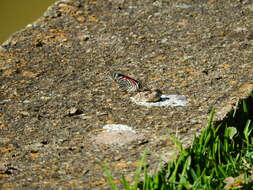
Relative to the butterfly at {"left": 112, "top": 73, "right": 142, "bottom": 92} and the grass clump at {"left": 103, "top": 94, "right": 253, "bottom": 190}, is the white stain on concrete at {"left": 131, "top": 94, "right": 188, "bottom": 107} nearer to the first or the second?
the butterfly at {"left": 112, "top": 73, "right": 142, "bottom": 92}

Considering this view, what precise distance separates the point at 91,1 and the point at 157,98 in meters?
1.45

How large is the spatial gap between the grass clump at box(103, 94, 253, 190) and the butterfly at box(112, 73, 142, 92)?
57cm

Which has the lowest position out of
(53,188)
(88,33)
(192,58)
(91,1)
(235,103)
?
(53,188)

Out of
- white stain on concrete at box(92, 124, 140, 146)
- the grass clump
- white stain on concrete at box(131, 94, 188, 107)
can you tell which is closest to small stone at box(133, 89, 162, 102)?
white stain on concrete at box(131, 94, 188, 107)

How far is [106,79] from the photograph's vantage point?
128 inches

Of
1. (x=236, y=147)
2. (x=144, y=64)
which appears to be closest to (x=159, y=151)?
(x=236, y=147)

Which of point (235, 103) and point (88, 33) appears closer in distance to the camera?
point (235, 103)

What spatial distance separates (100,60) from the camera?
345 cm

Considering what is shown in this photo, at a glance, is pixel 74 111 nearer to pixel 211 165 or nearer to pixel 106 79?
pixel 106 79

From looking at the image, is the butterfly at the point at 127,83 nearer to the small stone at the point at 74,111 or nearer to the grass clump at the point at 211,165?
the small stone at the point at 74,111

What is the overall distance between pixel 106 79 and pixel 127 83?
0.14 metres

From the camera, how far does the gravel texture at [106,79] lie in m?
2.54

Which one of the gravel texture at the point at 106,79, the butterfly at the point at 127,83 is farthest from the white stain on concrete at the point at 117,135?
the butterfly at the point at 127,83

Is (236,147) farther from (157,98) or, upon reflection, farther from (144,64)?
(144,64)
